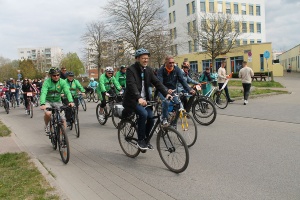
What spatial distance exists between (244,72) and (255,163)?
8905 millimetres

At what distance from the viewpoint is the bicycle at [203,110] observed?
8.37 metres

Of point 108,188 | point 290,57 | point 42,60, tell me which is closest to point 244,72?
point 108,188

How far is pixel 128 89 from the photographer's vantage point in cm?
517

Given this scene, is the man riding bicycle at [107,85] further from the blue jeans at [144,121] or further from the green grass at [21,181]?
the blue jeans at [144,121]

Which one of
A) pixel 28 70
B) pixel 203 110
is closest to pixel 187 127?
pixel 203 110

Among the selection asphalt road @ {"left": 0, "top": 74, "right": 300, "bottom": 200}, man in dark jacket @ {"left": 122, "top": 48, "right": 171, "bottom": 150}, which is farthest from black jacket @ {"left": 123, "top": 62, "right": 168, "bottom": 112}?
asphalt road @ {"left": 0, "top": 74, "right": 300, "bottom": 200}

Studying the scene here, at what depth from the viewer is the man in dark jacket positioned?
16.8 feet

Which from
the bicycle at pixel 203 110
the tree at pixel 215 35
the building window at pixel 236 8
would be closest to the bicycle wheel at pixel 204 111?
the bicycle at pixel 203 110

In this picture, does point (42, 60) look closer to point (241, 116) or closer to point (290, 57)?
point (290, 57)

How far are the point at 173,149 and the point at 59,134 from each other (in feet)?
8.57

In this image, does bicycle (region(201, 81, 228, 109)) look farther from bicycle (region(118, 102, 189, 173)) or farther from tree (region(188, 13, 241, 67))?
tree (region(188, 13, 241, 67))

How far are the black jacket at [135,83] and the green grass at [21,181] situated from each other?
192 cm

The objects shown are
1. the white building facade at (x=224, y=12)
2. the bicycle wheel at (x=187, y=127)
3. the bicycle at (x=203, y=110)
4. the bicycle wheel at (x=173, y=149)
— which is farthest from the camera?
the white building facade at (x=224, y=12)

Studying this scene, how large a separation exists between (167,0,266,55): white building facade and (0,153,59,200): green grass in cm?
4789
